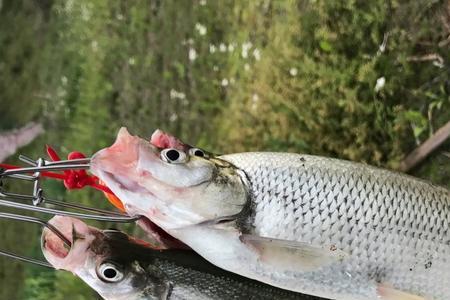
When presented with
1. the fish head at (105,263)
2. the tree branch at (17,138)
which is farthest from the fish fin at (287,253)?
the tree branch at (17,138)

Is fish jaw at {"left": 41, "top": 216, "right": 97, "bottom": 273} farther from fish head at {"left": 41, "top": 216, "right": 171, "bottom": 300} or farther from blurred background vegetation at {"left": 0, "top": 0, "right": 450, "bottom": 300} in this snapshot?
blurred background vegetation at {"left": 0, "top": 0, "right": 450, "bottom": 300}

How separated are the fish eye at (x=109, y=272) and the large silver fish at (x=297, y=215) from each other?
0.18 m

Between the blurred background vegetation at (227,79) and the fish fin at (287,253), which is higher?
the blurred background vegetation at (227,79)

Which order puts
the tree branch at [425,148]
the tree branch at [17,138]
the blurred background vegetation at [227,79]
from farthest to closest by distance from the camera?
the tree branch at [17,138]
the blurred background vegetation at [227,79]
the tree branch at [425,148]

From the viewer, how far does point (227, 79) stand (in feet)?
12.4

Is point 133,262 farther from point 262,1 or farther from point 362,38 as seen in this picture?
point 262,1

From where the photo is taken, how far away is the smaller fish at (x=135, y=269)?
66.7 inches

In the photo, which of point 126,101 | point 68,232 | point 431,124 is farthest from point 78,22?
point 68,232

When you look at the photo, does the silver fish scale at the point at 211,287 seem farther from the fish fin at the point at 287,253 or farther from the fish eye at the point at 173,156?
the fish eye at the point at 173,156

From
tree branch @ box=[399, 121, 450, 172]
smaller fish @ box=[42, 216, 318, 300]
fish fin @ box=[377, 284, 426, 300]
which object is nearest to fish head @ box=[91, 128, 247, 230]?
smaller fish @ box=[42, 216, 318, 300]

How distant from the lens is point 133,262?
1.72 m

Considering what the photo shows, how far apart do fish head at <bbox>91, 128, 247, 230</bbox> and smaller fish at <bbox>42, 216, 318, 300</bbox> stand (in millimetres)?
163

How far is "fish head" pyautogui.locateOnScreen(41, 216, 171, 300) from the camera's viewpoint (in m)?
1.69

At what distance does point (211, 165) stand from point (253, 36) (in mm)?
2083
